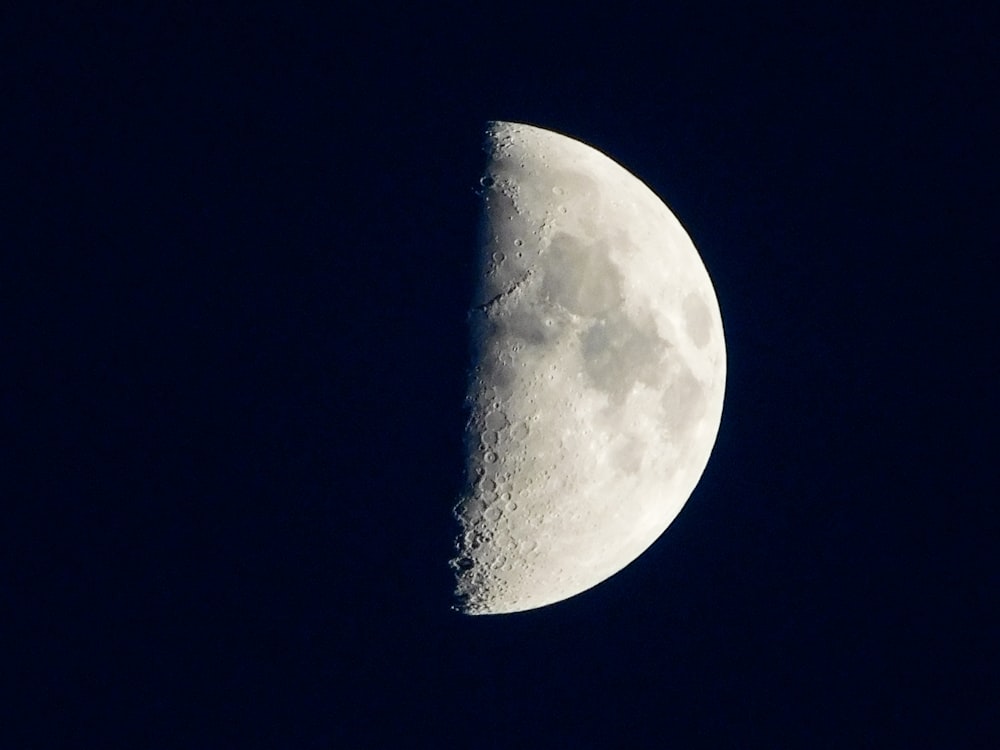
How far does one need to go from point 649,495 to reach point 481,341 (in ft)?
5.74

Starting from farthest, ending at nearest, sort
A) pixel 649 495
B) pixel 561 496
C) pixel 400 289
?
A: pixel 649 495 < pixel 561 496 < pixel 400 289

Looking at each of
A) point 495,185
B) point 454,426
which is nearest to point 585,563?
point 454,426

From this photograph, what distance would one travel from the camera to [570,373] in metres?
5.51

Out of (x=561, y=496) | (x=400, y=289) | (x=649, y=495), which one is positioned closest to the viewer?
(x=400, y=289)

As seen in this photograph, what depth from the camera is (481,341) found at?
5.39 meters

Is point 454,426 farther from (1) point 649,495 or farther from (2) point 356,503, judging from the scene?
(1) point 649,495

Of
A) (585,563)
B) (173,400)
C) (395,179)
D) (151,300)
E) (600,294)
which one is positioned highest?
(395,179)

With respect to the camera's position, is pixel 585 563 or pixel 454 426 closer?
pixel 454 426

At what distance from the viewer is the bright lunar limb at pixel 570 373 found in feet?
18.0

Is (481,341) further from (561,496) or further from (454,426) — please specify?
(561,496)

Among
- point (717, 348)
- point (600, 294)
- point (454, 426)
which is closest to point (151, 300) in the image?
point (454, 426)

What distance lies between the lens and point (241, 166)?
5430mm

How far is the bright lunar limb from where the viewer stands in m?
5.47

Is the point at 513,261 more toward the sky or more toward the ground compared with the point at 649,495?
more toward the sky
